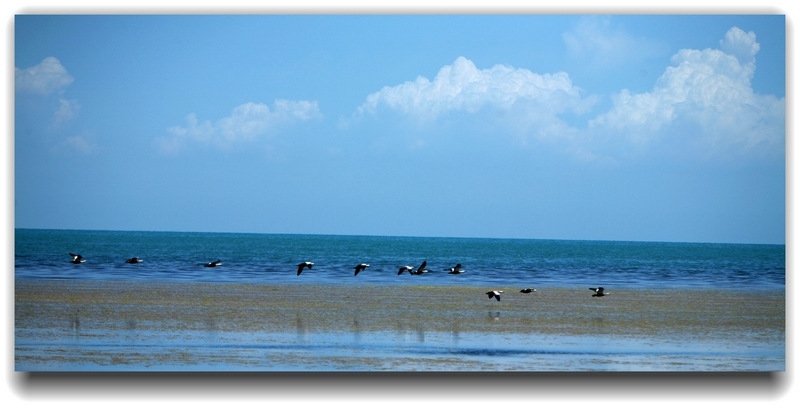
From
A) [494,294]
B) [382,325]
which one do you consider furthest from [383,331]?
[494,294]

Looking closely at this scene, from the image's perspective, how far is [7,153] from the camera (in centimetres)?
1552

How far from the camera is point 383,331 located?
2069 cm

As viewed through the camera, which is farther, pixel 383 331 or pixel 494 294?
pixel 494 294

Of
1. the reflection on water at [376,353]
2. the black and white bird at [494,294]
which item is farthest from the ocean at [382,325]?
the black and white bird at [494,294]

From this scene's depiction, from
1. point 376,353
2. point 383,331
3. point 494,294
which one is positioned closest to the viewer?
point 376,353

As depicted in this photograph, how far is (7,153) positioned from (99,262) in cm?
3200

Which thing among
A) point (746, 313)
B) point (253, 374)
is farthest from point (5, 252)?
point (746, 313)

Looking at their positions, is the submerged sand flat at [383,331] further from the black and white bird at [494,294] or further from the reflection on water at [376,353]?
the black and white bird at [494,294]

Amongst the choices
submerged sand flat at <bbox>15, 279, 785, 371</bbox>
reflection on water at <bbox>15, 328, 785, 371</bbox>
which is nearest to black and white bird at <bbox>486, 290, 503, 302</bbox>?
submerged sand flat at <bbox>15, 279, 785, 371</bbox>

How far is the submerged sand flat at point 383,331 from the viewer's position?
17.2 metres

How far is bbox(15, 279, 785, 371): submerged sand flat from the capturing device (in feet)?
56.3

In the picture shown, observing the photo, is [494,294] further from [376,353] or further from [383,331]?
[376,353]

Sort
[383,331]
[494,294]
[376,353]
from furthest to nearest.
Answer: [494,294], [383,331], [376,353]

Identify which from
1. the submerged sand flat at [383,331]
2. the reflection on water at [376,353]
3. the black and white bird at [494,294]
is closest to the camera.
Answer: the reflection on water at [376,353]
